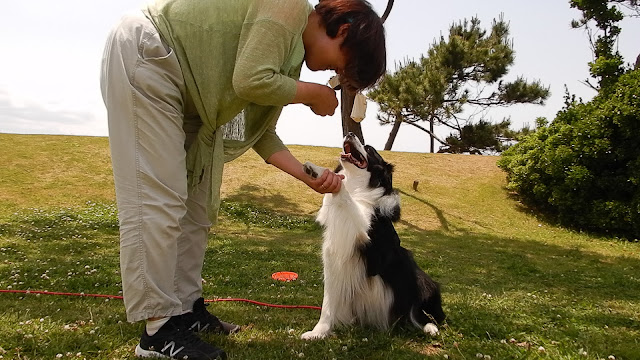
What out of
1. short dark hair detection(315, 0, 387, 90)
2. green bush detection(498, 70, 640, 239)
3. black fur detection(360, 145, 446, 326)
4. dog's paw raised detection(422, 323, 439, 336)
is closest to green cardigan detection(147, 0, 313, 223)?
short dark hair detection(315, 0, 387, 90)

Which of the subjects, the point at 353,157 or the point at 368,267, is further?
the point at 353,157

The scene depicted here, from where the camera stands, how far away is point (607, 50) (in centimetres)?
1298

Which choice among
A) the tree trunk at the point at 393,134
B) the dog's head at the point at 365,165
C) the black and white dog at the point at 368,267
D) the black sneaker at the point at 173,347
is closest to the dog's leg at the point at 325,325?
the black and white dog at the point at 368,267

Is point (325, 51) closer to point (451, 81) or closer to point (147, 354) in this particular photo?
point (147, 354)

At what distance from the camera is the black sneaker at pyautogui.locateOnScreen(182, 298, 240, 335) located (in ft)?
9.22

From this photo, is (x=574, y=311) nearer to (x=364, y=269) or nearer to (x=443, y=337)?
(x=443, y=337)

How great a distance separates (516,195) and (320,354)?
39.7 ft

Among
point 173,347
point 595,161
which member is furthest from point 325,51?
point 595,161

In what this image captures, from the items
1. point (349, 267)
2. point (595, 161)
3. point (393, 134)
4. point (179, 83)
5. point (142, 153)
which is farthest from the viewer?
point (393, 134)

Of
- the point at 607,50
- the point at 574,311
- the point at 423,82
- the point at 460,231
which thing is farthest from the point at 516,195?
the point at 574,311

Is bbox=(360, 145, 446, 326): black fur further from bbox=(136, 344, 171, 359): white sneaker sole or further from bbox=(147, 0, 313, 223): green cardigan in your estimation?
bbox=(136, 344, 171, 359): white sneaker sole

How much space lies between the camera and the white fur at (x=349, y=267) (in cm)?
304

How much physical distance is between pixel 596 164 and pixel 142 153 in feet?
36.7

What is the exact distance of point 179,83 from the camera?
7.41 feet
